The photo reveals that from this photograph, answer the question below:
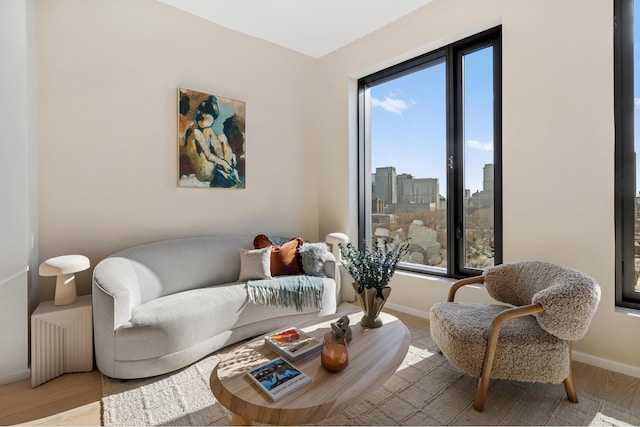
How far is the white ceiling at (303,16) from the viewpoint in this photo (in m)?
2.95

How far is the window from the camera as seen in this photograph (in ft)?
6.73

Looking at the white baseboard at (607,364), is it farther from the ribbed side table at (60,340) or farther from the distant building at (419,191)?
the ribbed side table at (60,340)

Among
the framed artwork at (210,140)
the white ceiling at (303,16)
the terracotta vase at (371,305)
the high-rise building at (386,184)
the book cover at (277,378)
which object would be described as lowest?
the book cover at (277,378)

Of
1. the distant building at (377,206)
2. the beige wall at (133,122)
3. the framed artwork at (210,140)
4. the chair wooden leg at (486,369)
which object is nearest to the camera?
the chair wooden leg at (486,369)

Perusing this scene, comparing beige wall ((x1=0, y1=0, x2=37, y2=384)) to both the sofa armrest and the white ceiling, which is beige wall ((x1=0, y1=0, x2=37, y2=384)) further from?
the white ceiling

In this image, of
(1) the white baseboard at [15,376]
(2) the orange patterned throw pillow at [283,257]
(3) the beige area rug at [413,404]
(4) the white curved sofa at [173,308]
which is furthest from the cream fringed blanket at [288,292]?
(1) the white baseboard at [15,376]

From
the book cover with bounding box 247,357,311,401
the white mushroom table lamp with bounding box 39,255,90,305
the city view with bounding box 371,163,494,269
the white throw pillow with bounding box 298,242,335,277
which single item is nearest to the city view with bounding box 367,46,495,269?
the city view with bounding box 371,163,494,269

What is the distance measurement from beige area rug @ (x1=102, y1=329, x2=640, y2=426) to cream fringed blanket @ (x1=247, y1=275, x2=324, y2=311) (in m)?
0.69

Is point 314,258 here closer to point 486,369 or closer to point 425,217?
point 425,217

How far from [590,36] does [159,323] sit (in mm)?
3483

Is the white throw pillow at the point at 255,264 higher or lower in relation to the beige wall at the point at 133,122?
lower

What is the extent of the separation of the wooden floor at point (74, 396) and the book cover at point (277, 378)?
101 cm

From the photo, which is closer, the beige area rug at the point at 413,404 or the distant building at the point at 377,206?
the beige area rug at the point at 413,404

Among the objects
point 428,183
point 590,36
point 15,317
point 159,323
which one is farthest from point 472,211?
point 15,317
